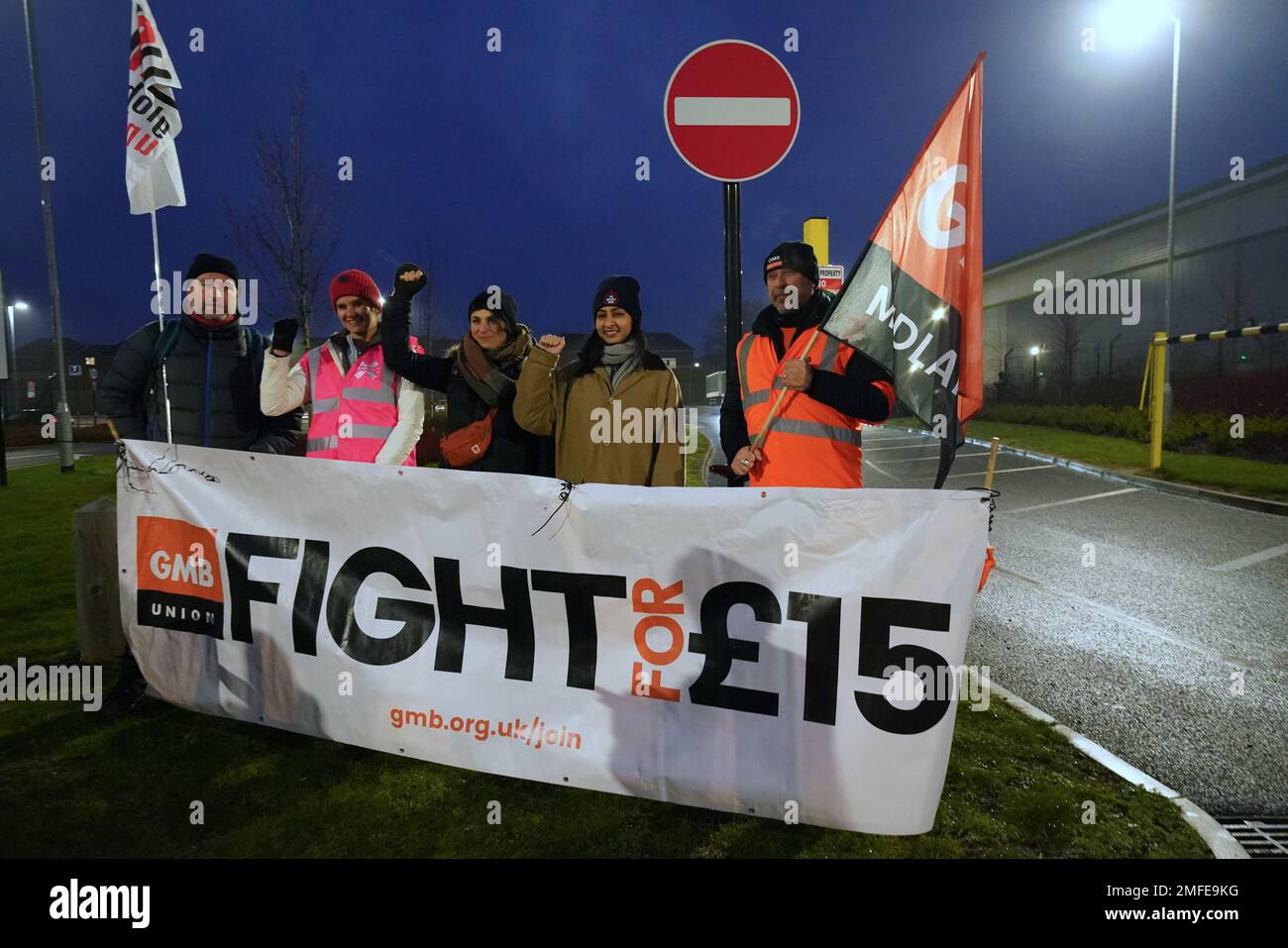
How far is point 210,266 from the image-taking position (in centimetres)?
419

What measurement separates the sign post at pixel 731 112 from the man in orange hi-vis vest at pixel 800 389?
0.32 metres

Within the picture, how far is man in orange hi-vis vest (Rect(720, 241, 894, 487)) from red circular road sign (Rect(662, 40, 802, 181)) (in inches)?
18.1

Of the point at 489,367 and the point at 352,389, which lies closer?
the point at 489,367

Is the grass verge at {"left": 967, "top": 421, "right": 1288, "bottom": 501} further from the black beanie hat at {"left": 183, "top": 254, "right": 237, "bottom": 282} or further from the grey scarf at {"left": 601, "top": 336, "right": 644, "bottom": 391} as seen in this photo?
the black beanie hat at {"left": 183, "top": 254, "right": 237, "bottom": 282}

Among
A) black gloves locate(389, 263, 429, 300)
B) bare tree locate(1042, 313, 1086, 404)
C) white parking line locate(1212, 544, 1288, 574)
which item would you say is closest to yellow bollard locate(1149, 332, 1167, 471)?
white parking line locate(1212, 544, 1288, 574)

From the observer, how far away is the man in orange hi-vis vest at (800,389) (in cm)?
331

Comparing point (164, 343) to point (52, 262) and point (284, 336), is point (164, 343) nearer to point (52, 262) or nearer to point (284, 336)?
point (284, 336)

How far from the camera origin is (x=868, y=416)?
3.30 meters

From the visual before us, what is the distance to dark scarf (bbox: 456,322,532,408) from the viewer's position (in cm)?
384

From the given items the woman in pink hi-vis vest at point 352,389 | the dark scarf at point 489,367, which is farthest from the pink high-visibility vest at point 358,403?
the dark scarf at point 489,367

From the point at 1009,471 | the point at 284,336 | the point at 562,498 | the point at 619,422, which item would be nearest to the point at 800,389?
the point at 619,422

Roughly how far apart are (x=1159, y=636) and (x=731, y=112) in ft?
13.9
